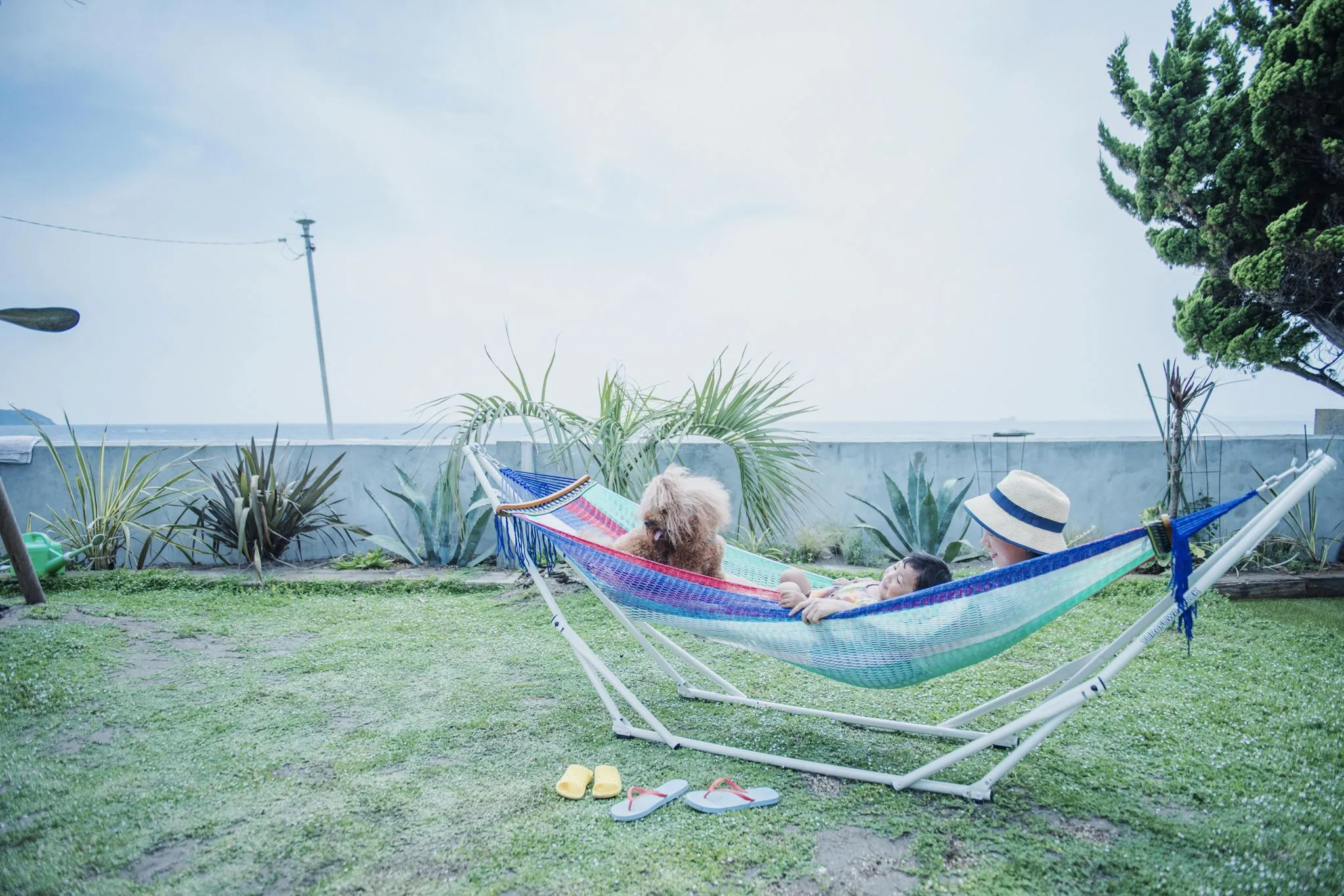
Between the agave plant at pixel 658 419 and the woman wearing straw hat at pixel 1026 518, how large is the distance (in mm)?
1819

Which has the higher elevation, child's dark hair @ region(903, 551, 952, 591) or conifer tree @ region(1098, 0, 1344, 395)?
conifer tree @ region(1098, 0, 1344, 395)

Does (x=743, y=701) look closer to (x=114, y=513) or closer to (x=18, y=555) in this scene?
(x=18, y=555)

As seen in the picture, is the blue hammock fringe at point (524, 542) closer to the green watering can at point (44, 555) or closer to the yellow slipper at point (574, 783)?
the yellow slipper at point (574, 783)

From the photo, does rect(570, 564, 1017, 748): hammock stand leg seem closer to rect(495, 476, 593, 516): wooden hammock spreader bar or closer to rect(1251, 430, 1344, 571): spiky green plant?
rect(495, 476, 593, 516): wooden hammock spreader bar

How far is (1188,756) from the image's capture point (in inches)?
71.3

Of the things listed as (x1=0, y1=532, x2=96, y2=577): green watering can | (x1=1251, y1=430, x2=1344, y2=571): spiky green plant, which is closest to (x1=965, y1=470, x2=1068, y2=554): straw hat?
(x1=1251, y1=430, x2=1344, y2=571): spiky green plant

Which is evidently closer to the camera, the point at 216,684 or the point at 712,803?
the point at 712,803

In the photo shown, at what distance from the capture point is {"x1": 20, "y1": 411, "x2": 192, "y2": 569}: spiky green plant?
Answer: 412cm

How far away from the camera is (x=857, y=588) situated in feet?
7.19

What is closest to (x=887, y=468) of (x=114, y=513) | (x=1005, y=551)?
(x=1005, y=551)

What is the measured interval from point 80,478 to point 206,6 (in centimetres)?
465

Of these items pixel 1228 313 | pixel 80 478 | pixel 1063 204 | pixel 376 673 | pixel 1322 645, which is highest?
pixel 1063 204

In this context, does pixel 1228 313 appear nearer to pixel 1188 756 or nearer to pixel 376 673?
pixel 1188 756

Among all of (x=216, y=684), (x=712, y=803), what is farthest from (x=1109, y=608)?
(x=216, y=684)
